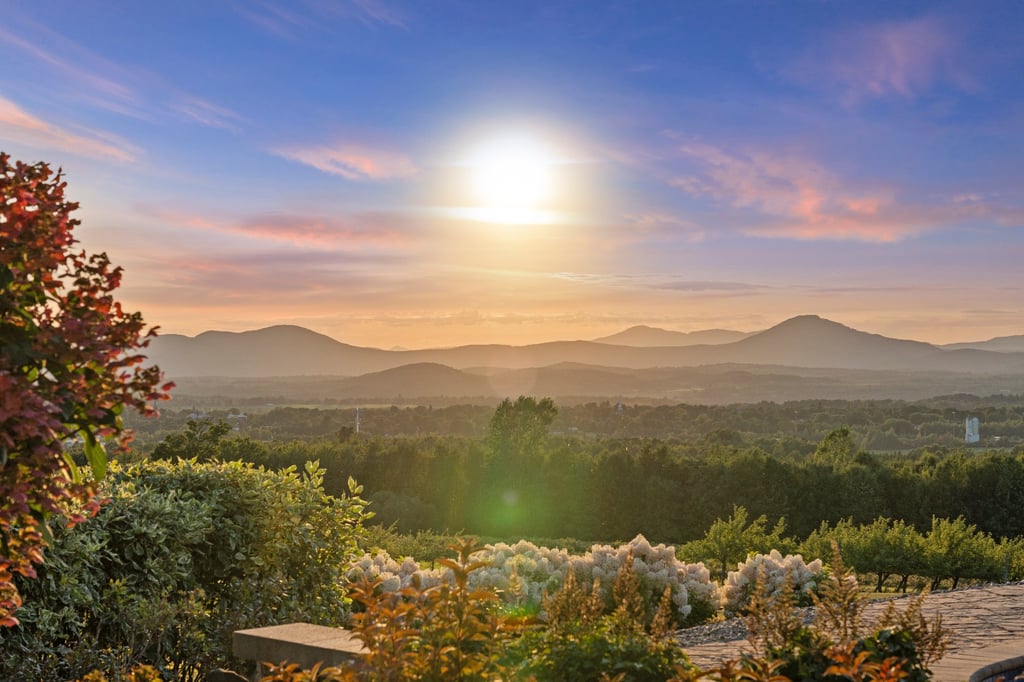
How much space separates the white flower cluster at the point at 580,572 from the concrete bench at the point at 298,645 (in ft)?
10.0

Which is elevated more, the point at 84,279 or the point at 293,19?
the point at 293,19

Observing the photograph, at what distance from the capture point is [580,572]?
29.0ft

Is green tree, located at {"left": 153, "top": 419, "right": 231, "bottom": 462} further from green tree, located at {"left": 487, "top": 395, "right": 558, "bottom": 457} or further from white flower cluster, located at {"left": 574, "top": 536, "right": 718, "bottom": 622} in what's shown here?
white flower cluster, located at {"left": 574, "top": 536, "right": 718, "bottom": 622}

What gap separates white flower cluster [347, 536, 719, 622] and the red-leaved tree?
229 inches

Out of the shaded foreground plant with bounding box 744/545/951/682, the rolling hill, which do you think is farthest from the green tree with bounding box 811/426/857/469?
the rolling hill

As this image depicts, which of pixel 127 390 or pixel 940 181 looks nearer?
pixel 127 390

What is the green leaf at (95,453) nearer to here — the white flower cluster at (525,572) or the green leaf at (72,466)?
the green leaf at (72,466)

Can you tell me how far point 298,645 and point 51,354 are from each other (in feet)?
9.20

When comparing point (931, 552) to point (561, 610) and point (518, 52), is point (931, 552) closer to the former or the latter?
point (518, 52)

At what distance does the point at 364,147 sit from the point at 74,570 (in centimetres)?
913

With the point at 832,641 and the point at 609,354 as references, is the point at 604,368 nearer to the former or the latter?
the point at 609,354

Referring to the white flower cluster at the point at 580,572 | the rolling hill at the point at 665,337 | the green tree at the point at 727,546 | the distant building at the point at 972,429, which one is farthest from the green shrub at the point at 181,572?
the rolling hill at the point at 665,337

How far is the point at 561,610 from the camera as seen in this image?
174 inches

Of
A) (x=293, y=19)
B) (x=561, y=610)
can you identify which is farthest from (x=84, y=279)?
(x=293, y=19)
